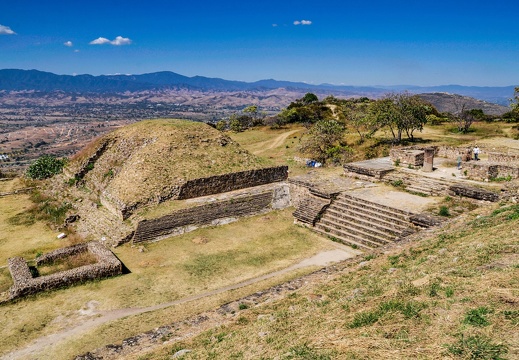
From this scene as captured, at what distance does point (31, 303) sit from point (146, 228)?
15.4 feet

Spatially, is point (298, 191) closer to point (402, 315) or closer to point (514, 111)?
point (402, 315)

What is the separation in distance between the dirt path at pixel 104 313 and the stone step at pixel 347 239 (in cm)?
38

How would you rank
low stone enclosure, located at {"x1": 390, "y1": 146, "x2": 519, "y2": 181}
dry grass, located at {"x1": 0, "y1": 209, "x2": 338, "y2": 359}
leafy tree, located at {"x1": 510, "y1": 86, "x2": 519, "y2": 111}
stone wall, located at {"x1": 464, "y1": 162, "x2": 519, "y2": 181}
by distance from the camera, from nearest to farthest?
dry grass, located at {"x1": 0, "y1": 209, "x2": 338, "y2": 359}, stone wall, located at {"x1": 464, "y1": 162, "x2": 519, "y2": 181}, low stone enclosure, located at {"x1": 390, "y1": 146, "x2": 519, "y2": 181}, leafy tree, located at {"x1": 510, "y1": 86, "x2": 519, "y2": 111}

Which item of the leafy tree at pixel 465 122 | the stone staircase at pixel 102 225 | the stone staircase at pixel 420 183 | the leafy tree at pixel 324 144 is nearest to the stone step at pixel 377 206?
the stone staircase at pixel 420 183

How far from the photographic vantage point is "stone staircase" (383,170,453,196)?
15.0 metres

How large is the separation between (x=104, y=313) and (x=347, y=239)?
8.67 m

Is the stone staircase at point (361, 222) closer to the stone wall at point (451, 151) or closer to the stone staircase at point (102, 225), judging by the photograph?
the stone staircase at point (102, 225)

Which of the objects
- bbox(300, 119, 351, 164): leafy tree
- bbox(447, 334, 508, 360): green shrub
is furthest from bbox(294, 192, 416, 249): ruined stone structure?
bbox(300, 119, 351, 164): leafy tree

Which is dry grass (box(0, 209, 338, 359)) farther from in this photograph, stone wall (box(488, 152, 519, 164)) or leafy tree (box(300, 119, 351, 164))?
leafy tree (box(300, 119, 351, 164))

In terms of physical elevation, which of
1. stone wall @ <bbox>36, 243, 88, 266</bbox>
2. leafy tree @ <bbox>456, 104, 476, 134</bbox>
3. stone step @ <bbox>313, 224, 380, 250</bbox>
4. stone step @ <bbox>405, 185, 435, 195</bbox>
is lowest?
stone wall @ <bbox>36, 243, 88, 266</bbox>

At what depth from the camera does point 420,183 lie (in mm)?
15805

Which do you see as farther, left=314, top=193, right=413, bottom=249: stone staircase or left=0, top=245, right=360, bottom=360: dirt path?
left=314, top=193, right=413, bottom=249: stone staircase

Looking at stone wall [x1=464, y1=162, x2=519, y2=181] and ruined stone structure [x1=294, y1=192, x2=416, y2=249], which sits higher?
stone wall [x1=464, y1=162, x2=519, y2=181]

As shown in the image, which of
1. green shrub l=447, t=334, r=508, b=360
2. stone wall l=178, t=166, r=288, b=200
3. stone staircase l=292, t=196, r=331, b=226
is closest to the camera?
green shrub l=447, t=334, r=508, b=360
